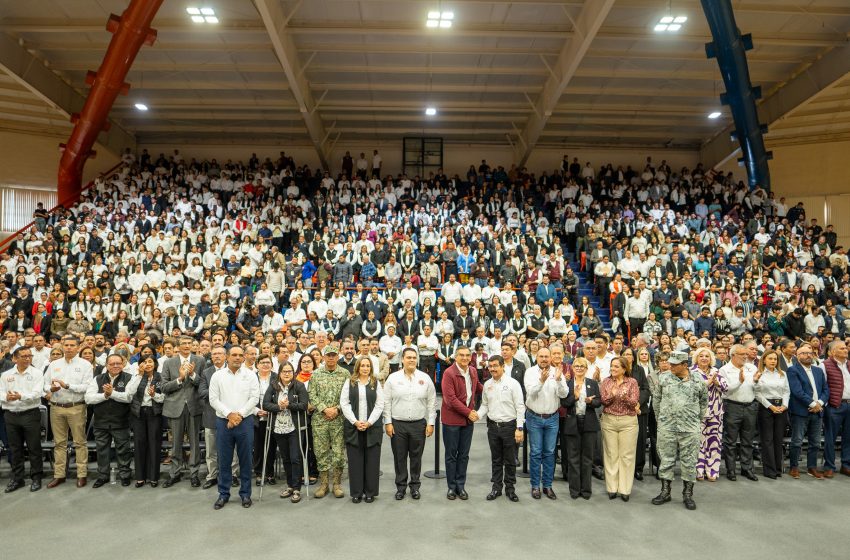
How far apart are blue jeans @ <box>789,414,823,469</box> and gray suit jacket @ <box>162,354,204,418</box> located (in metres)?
7.10

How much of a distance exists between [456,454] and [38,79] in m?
17.8

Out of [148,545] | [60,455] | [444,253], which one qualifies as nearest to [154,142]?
[444,253]

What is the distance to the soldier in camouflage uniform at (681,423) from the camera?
6066 millimetres

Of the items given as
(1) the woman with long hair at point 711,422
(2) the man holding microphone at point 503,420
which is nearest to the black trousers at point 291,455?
(2) the man holding microphone at point 503,420

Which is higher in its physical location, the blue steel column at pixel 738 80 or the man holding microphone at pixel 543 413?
the blue steel column at pixel 738 80

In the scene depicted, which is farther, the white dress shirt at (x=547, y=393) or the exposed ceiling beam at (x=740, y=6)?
the exposed ceiling beam at (x=740, y=6)

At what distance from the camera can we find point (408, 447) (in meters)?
6.26

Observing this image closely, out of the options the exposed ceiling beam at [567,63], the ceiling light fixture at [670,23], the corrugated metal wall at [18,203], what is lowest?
the corrugated metal wall at [18,203]

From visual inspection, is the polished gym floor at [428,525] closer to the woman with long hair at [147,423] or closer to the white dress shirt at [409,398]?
the woman with long hair at [147,423]

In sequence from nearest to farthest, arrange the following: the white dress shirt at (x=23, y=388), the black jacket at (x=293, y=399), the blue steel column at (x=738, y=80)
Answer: the black jacket at (x=293, y=399) < the white dress shirt at (x=23, y=388) < the blue steel column at (x=738, y=80)

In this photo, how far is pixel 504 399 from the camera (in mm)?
6164

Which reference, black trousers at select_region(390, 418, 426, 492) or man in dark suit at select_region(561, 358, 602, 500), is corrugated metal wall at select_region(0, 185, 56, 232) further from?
man in dark suit at select_region(561, 358, 602, 500)

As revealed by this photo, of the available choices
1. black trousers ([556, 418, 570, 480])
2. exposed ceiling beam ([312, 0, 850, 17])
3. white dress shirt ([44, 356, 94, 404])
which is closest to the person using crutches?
white dress shirt ([44, 356, 94, 404])

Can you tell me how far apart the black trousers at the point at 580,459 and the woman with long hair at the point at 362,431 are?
2.04m
